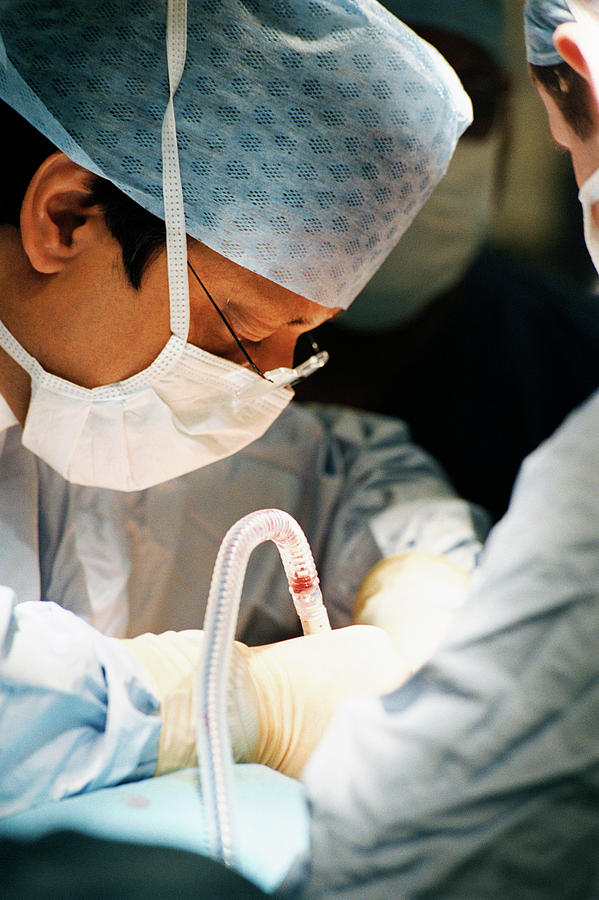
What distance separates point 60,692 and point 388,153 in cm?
64

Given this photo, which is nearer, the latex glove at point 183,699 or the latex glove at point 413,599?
the latex glove at point 183,699

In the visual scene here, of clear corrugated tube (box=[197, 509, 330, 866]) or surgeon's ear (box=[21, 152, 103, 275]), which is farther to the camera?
surgeon's ear (box=[21, 152, 103, 275])

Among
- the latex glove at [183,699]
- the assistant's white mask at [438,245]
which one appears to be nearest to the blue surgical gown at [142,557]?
the latex glove at [183,699]

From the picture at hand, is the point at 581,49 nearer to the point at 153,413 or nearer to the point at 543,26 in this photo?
the point at 543,26

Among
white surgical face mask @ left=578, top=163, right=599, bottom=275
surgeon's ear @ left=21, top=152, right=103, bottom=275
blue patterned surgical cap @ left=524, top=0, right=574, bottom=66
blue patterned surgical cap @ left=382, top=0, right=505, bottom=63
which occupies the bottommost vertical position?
surgeon's ear @ left=21, top=152, right=103, bottom=275

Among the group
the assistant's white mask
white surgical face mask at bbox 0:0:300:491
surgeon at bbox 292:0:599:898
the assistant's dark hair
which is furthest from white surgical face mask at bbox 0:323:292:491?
the assistant's white mask

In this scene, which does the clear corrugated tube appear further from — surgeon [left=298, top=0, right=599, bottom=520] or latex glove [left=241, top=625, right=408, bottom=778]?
surgeon [left=298, top=0, right=599, bottom=520]

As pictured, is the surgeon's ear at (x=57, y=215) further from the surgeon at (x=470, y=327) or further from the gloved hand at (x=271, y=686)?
the surgeon at (x=470, y=327)

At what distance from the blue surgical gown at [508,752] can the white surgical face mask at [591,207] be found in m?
0.30

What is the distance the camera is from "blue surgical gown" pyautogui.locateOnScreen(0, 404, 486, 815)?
0.64 m

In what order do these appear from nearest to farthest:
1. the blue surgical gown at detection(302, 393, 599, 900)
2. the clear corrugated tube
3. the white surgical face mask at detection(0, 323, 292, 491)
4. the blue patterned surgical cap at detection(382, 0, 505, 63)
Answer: the blue surgical gown at detection(302, 393, 599, 900) < the clear corrugated tube < the white surgical face mask at detection(0, 323, 292, 491) < the blue patterned surgical cap at detection(382, 0, 505, 63)

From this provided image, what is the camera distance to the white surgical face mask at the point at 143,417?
3.05 ft

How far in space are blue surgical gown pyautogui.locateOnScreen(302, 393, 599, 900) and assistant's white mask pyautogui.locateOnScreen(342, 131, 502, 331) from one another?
113 centimetres

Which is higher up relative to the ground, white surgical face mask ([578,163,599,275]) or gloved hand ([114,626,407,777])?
white surgical face mask ([578,163,599,275])
